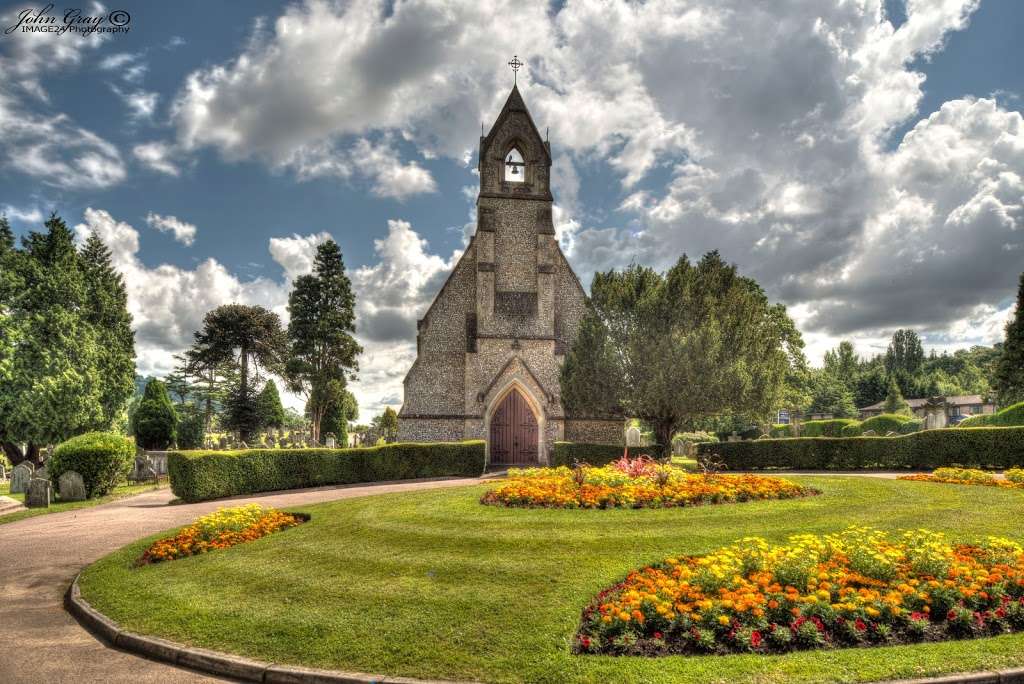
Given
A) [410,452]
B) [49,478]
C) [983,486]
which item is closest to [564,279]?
[410,452]

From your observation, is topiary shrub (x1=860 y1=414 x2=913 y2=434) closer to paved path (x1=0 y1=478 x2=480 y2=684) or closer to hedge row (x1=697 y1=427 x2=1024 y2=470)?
hedge row (x1=697 y1=427 x2=1024 y2=470)

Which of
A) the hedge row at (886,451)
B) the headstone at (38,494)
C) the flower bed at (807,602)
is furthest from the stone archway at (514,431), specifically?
the flower bed at (807,602)

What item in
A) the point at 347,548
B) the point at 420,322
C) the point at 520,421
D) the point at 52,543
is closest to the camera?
the point at 347,548

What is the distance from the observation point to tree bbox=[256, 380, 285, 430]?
47.4 meters

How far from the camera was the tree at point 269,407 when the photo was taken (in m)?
47.4

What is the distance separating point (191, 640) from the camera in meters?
6.47

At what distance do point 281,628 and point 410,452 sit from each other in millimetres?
18090

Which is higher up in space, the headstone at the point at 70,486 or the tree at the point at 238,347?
the tree at the point at 238,347

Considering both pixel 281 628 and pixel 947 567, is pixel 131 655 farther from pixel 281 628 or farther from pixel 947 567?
pixel 947 567

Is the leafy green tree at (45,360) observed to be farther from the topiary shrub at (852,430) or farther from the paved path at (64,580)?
the topiary shrub at (852,430)

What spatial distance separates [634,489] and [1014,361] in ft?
135

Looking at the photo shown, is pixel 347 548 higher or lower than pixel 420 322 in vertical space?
lower

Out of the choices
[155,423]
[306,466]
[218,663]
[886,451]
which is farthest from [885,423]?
[218,663]

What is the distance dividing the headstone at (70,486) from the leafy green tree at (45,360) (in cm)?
1062
